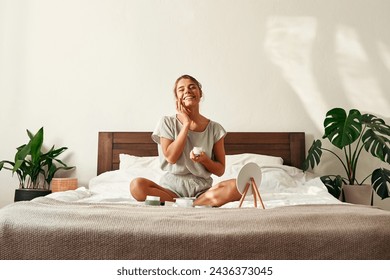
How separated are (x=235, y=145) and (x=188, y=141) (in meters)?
1.04

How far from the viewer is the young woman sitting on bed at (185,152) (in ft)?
7.72

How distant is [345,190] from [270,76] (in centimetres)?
104

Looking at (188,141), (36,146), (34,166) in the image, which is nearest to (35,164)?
→ (34,166)

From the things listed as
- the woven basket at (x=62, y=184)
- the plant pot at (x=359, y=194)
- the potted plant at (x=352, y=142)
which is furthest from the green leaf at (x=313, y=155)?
the woven basket at (x=62, y=184)

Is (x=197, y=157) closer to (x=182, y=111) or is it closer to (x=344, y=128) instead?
(x=182, y=111)

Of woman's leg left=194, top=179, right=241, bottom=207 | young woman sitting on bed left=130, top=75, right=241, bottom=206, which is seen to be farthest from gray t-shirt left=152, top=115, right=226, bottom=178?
woman's leg left=194, top=179, right=241, bottom=207

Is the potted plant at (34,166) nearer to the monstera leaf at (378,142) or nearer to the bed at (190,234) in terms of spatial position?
the bed at (190,234)

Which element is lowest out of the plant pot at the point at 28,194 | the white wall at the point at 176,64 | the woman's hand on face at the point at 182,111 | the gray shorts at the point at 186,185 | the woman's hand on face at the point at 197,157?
the plant pot at the point at 28,194

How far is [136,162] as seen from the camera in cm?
329

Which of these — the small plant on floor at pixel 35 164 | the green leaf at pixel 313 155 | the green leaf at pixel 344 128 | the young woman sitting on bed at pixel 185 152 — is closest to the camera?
the young woman sitting on bed at pixel 185 152

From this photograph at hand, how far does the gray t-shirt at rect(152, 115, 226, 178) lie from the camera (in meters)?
2.46

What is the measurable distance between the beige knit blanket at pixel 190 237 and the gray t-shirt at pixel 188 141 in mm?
1033

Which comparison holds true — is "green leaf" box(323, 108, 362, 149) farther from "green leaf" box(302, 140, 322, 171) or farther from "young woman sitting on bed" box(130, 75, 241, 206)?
"young woman sitting on bed" box(130, 75, 241, 206)
